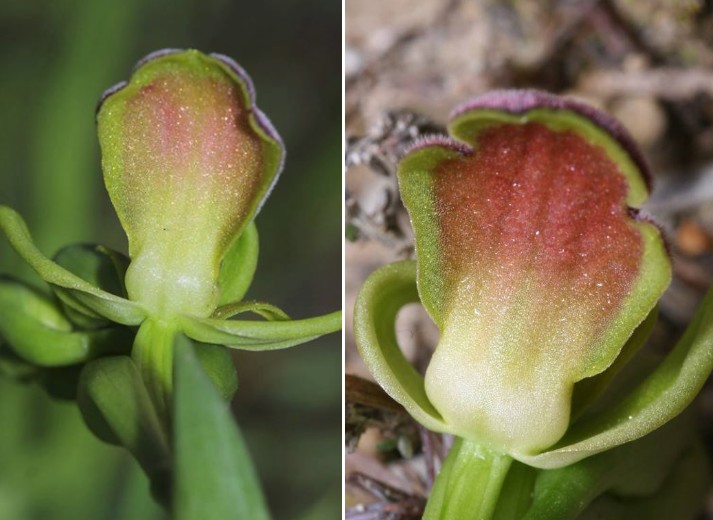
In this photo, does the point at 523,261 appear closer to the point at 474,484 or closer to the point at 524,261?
the point at 524,261

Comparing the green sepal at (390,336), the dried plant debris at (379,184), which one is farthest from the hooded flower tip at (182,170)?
the dried plant debris at (379,184)

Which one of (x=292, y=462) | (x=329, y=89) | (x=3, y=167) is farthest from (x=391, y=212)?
(x=3, y=167)

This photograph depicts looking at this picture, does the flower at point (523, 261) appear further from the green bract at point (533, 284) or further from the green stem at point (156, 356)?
the green stem at point (156, 356)

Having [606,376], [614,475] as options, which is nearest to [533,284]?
[606,376]

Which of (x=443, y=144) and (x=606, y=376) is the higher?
(x=443, y=144)

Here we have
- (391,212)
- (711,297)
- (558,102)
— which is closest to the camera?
(558,102)

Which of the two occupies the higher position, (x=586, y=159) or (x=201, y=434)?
(x=586, y=159)

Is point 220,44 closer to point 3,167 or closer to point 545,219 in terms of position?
point 3,167
